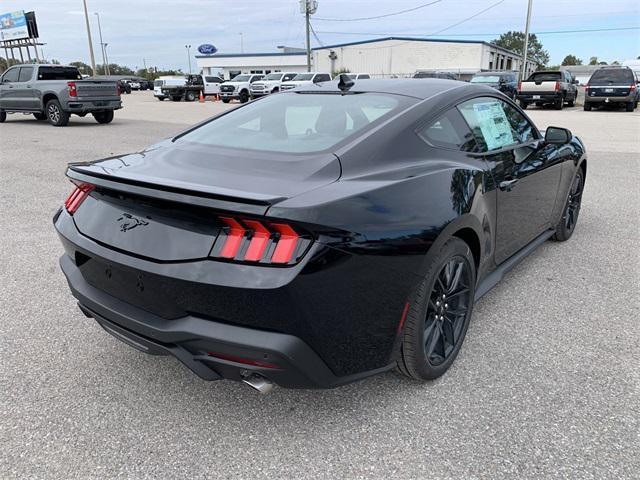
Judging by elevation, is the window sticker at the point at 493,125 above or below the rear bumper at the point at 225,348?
above

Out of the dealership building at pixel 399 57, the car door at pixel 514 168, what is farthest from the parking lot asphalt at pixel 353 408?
the dealership building at pixel 399 57

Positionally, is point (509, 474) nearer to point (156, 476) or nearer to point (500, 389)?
point (500, 389)

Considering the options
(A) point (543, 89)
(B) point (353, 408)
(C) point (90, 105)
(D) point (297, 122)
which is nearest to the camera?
(B) point (353, 408)

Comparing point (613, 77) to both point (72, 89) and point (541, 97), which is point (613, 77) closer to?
point (541, 97)

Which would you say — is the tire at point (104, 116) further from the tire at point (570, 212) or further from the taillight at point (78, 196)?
the taillight at point (78, 196)

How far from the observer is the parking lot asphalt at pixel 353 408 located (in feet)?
6.98

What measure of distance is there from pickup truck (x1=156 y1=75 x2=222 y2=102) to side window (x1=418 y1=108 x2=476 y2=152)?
32066 mm

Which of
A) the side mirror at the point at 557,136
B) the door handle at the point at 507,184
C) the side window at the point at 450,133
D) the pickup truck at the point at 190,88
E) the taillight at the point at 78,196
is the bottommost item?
the pickup truck at the point at 190,88

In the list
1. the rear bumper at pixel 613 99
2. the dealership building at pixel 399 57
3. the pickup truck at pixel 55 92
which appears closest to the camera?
the pickup truck at pixel 55 92

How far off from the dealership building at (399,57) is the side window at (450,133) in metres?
53.0

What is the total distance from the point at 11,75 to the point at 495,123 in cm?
A: 1699

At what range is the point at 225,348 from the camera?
6.51 feet

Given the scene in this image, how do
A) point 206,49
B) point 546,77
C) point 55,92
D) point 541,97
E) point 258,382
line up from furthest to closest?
point 206,49 < point 546,77 < point 541,97 < point 55,92 < point 258,382

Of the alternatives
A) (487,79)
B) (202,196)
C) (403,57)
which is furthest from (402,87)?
(403,57)
